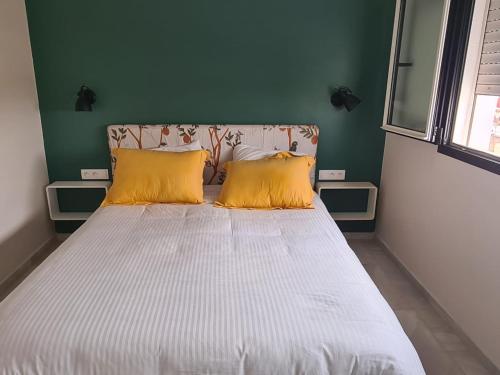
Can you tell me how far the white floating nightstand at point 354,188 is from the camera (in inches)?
116

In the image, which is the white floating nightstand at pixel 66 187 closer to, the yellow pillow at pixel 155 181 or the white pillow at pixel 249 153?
the yellow pillow at pixel 155 181

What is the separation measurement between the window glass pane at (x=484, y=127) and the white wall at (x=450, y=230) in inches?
5.4

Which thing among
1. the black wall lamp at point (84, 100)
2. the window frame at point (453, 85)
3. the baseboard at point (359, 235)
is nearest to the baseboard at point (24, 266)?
the black wall lamp at point (84, 100)

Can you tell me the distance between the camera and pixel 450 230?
7.08 feet

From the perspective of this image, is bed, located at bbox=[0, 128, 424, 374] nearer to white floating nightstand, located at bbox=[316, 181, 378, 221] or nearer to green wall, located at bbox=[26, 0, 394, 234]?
white floating nightstand, located at bbox=[316, 181, 378, 221]

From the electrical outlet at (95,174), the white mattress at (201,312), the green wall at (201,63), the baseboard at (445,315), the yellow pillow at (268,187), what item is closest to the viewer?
→ the white mattress at (201,312)

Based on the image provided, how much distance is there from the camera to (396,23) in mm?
2555

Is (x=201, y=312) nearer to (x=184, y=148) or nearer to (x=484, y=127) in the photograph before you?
(x=184, y=148)

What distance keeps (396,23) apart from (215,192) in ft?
5.64

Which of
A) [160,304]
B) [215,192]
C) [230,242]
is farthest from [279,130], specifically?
[160,304]

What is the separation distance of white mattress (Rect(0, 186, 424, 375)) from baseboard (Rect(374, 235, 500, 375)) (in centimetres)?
79

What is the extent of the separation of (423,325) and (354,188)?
114cm

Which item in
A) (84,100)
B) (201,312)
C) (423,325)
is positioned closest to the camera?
(201,312)

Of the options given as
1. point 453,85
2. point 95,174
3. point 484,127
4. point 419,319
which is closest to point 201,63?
point 95,174
